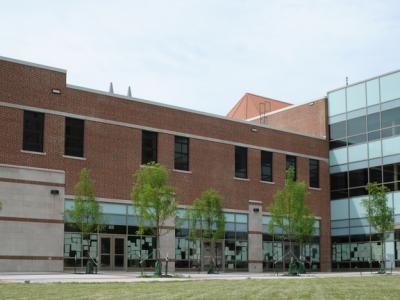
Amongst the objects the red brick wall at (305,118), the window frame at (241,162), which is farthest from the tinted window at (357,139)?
the window frame at (241,162)

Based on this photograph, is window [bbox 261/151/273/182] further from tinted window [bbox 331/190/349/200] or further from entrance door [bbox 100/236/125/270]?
entrance door [bbox 100/236/125/270]

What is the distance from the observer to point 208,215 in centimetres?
4262

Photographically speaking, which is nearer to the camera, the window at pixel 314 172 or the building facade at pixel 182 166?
the building facade at pixel 182 166

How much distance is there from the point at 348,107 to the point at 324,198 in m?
7.30

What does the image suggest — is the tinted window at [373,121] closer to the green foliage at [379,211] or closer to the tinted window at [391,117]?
the tinted window at [391,117]

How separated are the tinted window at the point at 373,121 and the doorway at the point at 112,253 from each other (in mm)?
20808

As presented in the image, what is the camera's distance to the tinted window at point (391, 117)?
48594 millimetres

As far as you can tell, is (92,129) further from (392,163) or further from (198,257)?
(392,163)

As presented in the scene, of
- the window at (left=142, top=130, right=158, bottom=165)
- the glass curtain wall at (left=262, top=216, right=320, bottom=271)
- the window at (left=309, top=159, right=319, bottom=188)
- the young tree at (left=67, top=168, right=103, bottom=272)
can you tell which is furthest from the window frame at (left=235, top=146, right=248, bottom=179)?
the young tree at (left=67, top=168, right=103, bottom=272)

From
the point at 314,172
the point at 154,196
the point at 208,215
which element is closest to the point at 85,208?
the point at 154,196

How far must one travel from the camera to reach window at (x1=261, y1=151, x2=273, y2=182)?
49906mm

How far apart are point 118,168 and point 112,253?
16.7 ft

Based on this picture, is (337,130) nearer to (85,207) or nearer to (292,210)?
(292,210)

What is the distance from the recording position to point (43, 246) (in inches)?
1469
